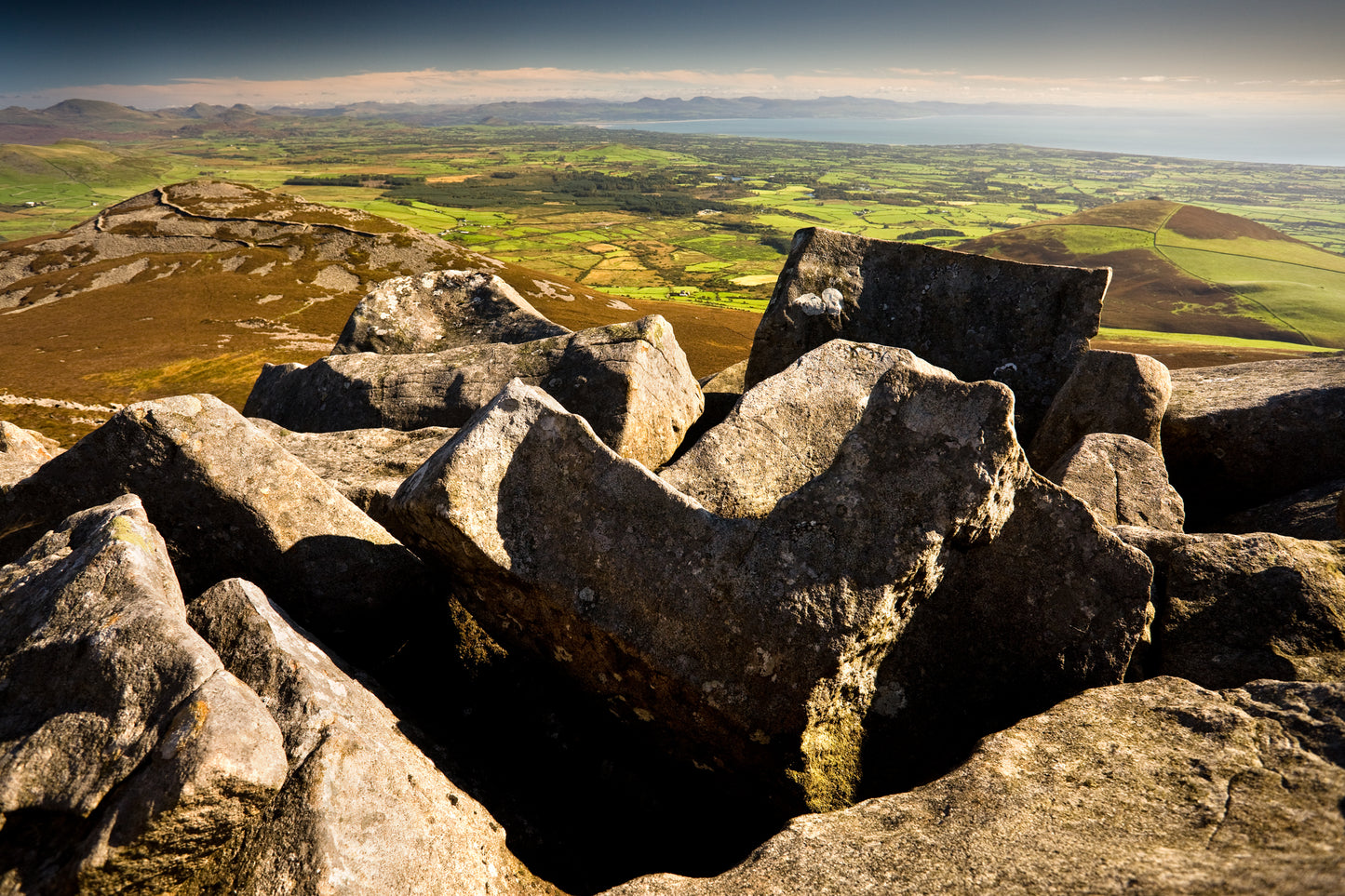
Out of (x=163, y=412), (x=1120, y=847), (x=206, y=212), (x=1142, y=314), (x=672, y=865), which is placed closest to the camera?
(x=1120, y=847)

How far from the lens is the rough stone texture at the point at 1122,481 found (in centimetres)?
1066

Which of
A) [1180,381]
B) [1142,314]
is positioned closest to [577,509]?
[1180,381]

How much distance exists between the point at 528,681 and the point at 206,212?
12110 cm

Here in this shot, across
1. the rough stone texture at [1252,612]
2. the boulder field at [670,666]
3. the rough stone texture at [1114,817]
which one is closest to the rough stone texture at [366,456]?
the boulder field at [670,666]

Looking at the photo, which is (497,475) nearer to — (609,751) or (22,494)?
(609,751)

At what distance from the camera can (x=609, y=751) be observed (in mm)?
8055

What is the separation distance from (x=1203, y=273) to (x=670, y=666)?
20055cm

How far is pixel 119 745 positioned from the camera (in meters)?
5.53

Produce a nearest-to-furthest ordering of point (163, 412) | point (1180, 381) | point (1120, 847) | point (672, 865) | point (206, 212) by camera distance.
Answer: point (1120, 847)
point (672, 865)
point (163, 412)
point (1180, 381)
point (206, 212)

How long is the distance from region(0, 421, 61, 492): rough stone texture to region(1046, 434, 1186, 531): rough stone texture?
16.2 meters

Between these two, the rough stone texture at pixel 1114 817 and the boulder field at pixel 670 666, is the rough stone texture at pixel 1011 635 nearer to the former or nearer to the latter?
the boulder field at pixel 670 666

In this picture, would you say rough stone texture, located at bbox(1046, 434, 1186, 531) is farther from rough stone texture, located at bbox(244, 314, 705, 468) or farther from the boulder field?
rough stone texture, located at bbox(244, 314, 705, 468)

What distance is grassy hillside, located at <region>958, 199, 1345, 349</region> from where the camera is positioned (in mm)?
124125

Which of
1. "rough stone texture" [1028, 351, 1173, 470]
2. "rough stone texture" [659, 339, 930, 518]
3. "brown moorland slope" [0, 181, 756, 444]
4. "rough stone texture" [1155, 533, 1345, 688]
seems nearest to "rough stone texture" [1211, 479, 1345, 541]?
"rough stone texture" [1028, 351, 1173, 470]
